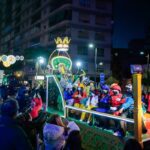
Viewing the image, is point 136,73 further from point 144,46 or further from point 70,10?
point 144,46

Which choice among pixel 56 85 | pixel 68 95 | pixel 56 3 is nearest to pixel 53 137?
pixel 56 85

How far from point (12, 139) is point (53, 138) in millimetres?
1822

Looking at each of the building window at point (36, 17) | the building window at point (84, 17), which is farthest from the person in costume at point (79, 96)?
the building window at point (36, 17)

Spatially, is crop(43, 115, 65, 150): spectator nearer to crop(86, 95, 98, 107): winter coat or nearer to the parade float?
the parade float

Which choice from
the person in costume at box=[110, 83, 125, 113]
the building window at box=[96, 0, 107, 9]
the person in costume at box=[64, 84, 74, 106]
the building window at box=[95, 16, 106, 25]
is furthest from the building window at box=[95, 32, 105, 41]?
the person in costume at box=[110, 83, 125, 113]

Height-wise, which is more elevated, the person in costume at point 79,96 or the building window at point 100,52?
the building window at point 100,52

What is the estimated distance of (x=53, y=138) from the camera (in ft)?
17.4

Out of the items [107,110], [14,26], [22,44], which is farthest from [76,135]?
[14,26]

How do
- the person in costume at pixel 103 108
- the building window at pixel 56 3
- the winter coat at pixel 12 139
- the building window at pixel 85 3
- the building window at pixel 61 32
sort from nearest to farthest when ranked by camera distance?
the winter coat at pixel 12 139
the person in costume at pixel 103 108
the building window at pixel 61 32
the building window at pixel 56 3
the building window at pixel 85 3

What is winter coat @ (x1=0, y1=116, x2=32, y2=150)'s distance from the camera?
3.53 m

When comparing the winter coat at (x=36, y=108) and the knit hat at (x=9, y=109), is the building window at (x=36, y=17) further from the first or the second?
the knit hat at (x=9, y=109)

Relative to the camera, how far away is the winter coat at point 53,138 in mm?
5316

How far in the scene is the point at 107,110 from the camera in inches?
443

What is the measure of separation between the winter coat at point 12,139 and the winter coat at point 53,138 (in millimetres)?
1750
